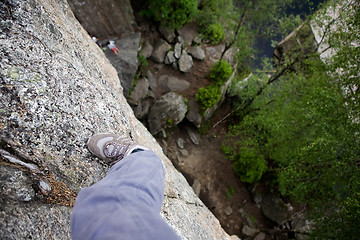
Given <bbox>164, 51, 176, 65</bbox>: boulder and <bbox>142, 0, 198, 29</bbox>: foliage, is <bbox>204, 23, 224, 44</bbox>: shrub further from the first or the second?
<bbox>164, 51, 176, 65</bbox>: boulder

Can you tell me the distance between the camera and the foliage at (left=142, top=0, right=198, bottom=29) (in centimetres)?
1022

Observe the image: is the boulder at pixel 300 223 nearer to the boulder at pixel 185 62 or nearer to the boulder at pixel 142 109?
the boulder at pixel 142 109

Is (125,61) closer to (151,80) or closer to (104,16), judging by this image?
(151,80)

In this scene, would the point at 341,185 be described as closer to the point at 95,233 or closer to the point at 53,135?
the point at 95,233

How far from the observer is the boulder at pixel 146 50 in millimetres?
11030

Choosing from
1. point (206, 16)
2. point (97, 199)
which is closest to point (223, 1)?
point (206, 16)

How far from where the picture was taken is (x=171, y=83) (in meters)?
11.6

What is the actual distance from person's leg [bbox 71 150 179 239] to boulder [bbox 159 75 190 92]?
380 inches

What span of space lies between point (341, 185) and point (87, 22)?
12214 millimetres

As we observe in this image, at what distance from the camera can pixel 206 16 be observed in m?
11.9

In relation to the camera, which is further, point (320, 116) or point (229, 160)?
point (229, 160)

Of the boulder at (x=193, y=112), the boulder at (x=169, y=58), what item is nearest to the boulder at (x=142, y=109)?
the boulder at (x=193, y=112)

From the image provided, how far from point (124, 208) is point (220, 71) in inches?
430

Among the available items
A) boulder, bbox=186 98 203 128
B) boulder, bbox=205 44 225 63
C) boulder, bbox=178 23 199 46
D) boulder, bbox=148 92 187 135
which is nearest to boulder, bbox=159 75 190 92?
boulder, bbox=148 92 187 135
